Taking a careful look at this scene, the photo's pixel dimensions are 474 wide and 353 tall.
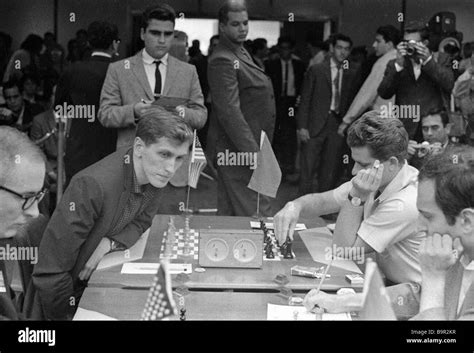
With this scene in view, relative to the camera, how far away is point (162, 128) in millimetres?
2756

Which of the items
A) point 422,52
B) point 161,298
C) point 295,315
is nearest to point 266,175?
point 422,52

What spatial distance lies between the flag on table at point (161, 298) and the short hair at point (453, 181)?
0.76 metres

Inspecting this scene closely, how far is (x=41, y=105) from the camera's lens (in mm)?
4430

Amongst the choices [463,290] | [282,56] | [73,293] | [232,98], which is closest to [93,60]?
[232,98]

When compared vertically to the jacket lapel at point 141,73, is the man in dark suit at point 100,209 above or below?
below

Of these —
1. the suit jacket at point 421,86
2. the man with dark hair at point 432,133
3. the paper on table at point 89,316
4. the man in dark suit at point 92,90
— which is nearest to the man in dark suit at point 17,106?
the man in dark suit at point 92,90

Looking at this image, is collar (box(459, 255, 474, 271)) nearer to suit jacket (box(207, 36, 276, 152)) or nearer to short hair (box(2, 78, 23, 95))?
suit jacket (box(207, 36, 276, 152))

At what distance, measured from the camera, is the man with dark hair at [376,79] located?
4.27m

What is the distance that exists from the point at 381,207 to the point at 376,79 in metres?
1.63

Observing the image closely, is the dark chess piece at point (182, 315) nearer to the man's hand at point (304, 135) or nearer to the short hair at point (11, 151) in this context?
the short hair at point (11, 151)

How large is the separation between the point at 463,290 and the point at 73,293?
1.22 meters

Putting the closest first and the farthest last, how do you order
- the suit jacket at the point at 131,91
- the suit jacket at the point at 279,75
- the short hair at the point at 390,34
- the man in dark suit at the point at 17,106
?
the suit jacket at the point at 131,91
the short hair at the point at 390,34
the man in dark suit at the point at 17,106
the suit jacket at the point at 279,75

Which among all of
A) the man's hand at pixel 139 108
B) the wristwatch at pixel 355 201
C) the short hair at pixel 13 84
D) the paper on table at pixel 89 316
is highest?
the short hair at pixel 13 84

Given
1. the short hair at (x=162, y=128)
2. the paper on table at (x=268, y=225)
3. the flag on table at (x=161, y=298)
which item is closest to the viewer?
the flag on table at (x=161, y=298)
